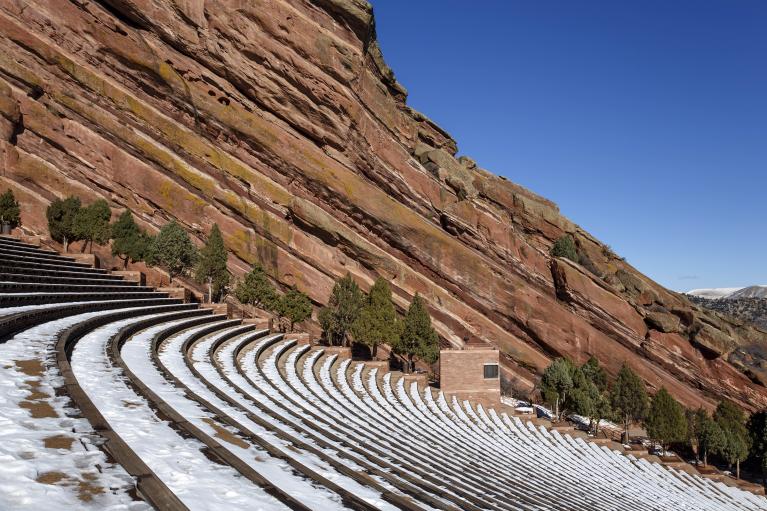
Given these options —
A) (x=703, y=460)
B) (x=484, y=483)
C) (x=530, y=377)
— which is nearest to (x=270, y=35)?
(x=530, y=377)

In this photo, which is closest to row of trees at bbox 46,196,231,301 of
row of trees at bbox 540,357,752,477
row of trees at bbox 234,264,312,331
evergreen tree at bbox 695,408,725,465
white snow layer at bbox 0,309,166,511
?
row of trees at bbox 234,264,312,331

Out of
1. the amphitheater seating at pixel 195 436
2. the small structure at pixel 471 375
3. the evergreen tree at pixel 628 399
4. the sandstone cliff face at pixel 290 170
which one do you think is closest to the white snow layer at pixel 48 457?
the amphitheater seating at pixel 195 436

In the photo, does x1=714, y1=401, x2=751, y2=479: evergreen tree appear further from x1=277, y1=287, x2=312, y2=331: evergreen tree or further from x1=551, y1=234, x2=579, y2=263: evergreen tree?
x1=277, y1=287, x2=312, y2=331: evergreen tree

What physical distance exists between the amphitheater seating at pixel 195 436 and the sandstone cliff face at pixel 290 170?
797 inches

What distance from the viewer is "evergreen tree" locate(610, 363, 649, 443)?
1516 inches

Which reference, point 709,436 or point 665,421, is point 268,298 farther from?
point 709,436

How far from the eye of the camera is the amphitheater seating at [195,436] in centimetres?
397

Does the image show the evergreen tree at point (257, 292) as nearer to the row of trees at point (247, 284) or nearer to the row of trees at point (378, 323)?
the row of trees at point (247, 284)

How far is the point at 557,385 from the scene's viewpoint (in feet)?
127

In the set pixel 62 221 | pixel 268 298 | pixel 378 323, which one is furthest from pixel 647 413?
pixel 62 221

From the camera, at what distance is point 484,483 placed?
8664 mm

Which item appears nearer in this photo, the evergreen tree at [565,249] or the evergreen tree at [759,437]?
the evergreen tree at [759,437]

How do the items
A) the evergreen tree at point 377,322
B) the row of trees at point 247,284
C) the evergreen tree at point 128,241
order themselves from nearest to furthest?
the row of trees at point 247,284, the evergreen tree at point 128,241, the evergreen tree at point 377,322

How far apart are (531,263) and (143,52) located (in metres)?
42.7
